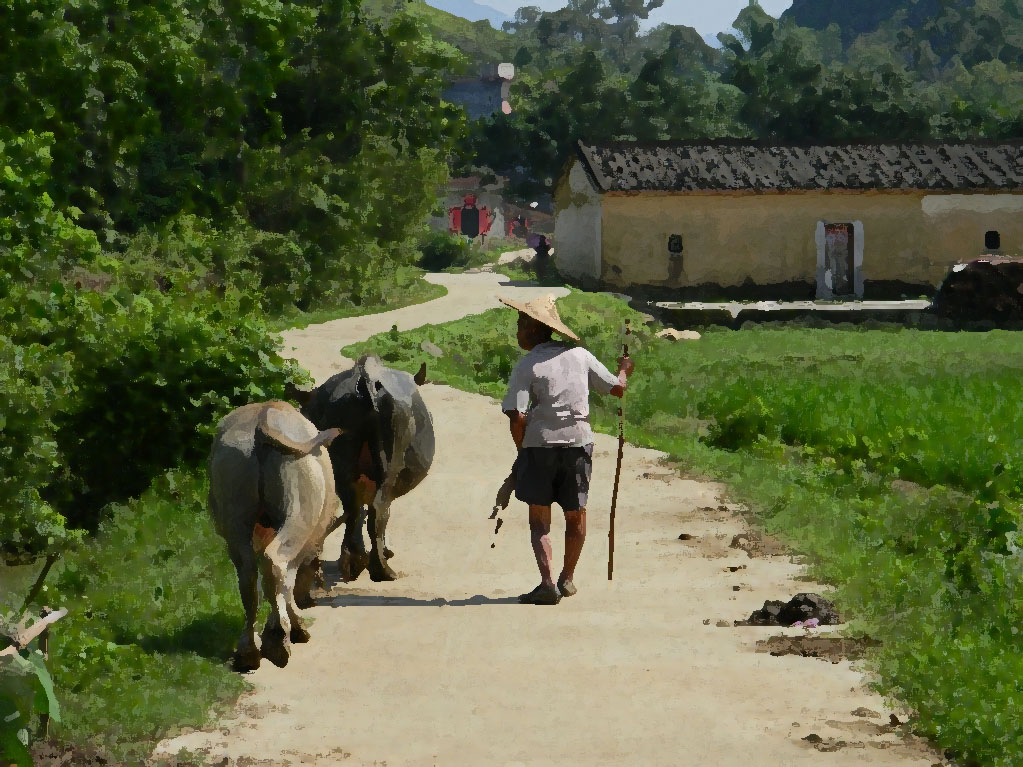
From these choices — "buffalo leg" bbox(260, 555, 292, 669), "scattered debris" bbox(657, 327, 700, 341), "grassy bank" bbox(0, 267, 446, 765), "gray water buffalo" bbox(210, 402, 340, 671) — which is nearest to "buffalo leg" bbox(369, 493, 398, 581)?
"grassy bank" bbox(0, 267, 446, 765)

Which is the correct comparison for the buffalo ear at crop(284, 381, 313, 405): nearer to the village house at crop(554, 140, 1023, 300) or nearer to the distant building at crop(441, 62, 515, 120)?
the village house at crop(554, 140, 1023, 300)

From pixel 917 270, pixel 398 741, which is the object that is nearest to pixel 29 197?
pixel 398 741

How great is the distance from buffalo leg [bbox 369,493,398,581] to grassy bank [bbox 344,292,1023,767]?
3.03 meters

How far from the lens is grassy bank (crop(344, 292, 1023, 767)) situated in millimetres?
7867

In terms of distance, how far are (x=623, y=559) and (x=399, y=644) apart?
307cm

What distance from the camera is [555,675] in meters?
7.74

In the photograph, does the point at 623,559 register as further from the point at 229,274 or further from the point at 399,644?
the point at 229,274

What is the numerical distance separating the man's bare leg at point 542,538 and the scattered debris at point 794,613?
50.6 inches

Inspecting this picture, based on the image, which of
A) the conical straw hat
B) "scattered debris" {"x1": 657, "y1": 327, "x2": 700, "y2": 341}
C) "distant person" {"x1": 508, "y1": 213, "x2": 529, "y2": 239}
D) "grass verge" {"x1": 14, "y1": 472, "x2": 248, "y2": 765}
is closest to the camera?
"grass verge" {"x1": 14, "y1": 472, "x2": 248, "y2": 765}

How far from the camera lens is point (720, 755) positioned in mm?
6480

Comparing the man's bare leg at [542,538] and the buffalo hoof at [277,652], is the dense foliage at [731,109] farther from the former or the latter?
the buffalo hoof at [277,652]

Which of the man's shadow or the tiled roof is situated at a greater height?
the tiled roof

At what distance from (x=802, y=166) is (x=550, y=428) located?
35.5m

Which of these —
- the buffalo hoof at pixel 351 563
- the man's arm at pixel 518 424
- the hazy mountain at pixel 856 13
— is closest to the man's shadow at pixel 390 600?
the buffalo hoof at pixel 351 563
